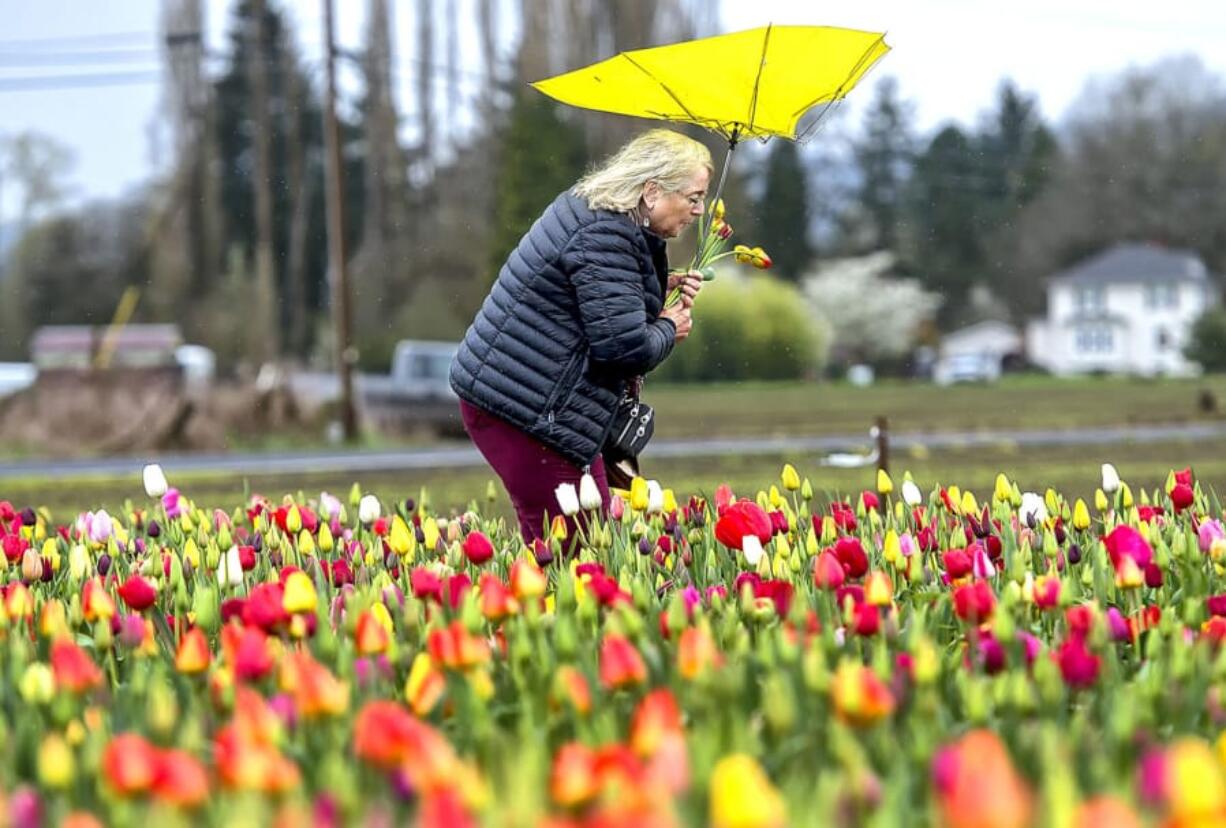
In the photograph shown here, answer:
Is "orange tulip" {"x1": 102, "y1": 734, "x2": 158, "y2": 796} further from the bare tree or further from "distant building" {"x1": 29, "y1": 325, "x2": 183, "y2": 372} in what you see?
the bare tree

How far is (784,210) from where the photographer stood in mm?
71875

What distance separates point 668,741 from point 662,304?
350cm

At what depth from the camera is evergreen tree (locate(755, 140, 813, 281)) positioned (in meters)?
70.4

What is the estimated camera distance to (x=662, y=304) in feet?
18.4

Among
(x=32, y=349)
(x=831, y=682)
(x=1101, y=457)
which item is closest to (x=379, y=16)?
(x=32, y=349)

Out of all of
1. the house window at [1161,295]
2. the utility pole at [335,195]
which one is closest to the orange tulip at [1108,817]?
the utility pole at [335,195]

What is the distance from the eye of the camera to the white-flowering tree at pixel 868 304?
79125mm

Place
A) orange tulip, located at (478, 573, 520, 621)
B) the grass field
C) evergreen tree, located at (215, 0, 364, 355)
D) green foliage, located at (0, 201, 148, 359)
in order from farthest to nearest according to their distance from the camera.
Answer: green foliage, located at (0, 201, 148, 359)
evergreen tree, located at (215, 0, 364, 355)
the grass field
orange tulip, located at (478, 573, 520, 621)

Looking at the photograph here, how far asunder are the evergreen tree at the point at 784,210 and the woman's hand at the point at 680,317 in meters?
63.4

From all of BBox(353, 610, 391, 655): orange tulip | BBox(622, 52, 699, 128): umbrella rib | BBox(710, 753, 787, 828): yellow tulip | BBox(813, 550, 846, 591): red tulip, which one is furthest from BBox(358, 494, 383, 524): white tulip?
BBox(710, 753, 787, 828): yellow tulip

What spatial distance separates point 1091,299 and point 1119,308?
1.78 m

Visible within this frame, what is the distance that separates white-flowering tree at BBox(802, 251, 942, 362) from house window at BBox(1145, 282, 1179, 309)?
15.0 meters

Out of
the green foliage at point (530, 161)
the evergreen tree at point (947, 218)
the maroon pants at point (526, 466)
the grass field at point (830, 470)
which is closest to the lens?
the maroon pants at point (526, 466)

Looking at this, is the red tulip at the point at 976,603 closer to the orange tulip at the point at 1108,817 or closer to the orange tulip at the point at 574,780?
the orange tulip at the point at 574,780
